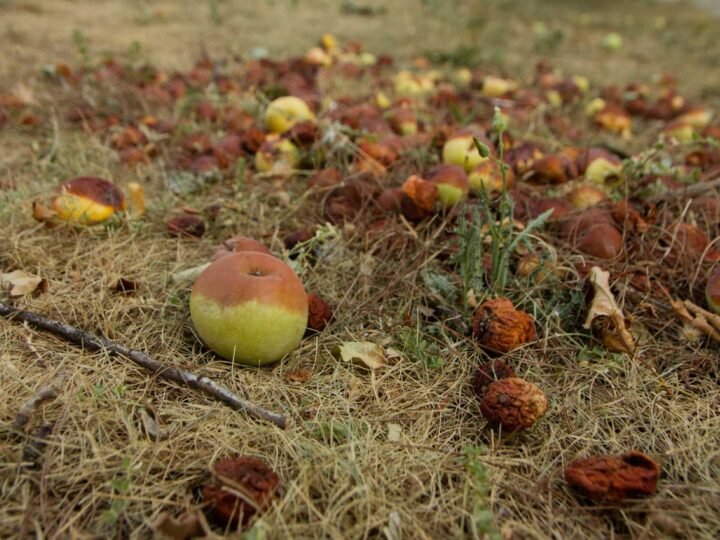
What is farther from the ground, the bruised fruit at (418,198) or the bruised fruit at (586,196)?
the bruised fruit at (418,198)

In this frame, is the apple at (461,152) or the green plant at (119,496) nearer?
the green plant at (119,496)

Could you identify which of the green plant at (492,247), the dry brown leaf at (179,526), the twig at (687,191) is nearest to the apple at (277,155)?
the green plant at (492,247)

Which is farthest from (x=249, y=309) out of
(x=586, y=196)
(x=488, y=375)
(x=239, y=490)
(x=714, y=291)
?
(x=586, y=196)

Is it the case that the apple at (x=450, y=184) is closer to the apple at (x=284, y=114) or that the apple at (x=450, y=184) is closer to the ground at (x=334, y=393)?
the ground at (x=334, y=393)

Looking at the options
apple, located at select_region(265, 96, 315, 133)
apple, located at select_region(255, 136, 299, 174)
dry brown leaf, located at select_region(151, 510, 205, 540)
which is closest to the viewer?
dry brown leaf, located at select_region(151, 510, 205, 540)

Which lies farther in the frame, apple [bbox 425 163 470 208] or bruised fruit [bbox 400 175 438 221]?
apple [bbox 425 163 470 208]

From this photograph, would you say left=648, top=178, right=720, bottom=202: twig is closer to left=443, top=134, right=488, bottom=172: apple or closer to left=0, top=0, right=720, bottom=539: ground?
left=0, top=0, right=720, bottom=539: ground

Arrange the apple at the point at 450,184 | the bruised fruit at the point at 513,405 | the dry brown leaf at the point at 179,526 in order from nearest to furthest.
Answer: the dry brown leaf at the point at 179,526 < the bruised fruit at the point at 513,405 < the apple at the point at 450,184

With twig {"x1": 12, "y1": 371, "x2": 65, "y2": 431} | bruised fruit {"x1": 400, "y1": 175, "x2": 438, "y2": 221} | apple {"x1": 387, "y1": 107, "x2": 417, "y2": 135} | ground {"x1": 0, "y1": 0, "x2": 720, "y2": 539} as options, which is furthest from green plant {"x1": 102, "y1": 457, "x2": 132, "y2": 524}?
apple {"x1": 387, "y1": 107, "x2": 417, "y2": 135}
